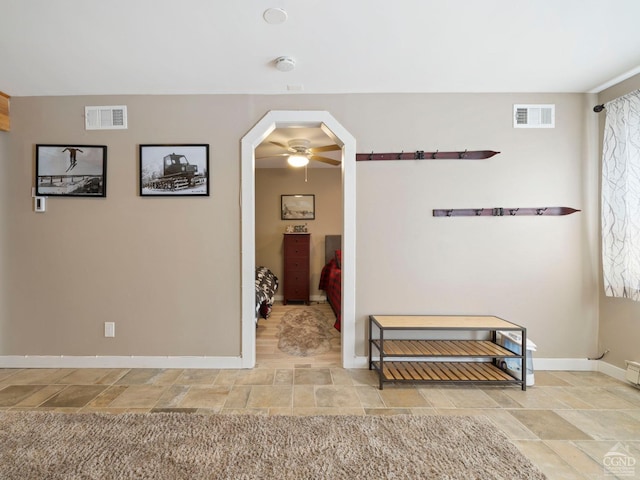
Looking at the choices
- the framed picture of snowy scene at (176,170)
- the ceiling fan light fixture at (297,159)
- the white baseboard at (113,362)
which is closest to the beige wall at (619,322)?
the ceiling fan light fixture at (297,159)

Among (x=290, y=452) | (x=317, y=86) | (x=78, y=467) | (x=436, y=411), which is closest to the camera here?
(x=78, y=467)

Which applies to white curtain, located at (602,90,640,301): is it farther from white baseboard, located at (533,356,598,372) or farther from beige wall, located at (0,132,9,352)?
beige wall, located at (0,132,9,352)

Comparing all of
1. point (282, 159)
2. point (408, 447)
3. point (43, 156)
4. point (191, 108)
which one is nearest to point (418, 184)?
point (408, 447)

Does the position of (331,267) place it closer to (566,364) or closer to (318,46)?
(566,364)

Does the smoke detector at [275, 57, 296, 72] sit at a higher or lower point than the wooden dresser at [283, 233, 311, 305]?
higher

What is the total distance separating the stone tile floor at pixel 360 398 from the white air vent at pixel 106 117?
225 centimetres

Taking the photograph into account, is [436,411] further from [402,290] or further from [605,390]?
[605,390]

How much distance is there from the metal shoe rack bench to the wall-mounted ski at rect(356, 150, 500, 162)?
1459 millimetres

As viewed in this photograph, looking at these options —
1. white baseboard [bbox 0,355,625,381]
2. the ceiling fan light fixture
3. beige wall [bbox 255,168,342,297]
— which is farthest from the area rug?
the ceiling fan light fixture

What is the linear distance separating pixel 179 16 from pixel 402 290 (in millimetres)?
2613

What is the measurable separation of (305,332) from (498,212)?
252cm

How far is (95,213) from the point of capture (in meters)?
2.62

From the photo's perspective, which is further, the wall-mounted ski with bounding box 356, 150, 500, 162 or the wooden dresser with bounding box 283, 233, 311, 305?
the wooden dresser with bounding box 283, 233, 311, 305

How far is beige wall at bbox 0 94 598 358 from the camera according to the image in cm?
261
